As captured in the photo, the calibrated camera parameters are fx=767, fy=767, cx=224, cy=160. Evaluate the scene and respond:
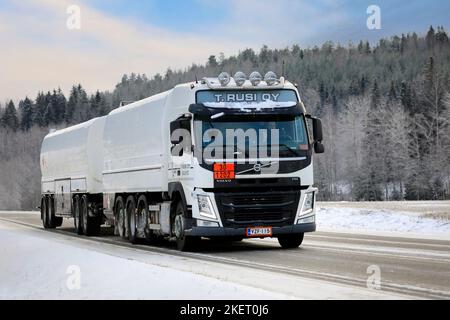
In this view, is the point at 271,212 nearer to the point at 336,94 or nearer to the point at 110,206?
the point at 110,206

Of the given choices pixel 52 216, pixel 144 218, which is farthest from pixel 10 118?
pixel 144 218

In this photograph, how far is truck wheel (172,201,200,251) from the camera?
57.8 ft

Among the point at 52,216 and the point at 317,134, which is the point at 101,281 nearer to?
the point at 317,134

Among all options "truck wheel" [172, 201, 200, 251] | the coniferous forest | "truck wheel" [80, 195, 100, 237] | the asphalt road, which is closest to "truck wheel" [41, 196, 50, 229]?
"truck wheel" [80, 195, 100, 237]

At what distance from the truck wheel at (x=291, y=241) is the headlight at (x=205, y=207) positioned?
2.60m

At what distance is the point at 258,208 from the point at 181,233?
197 cm

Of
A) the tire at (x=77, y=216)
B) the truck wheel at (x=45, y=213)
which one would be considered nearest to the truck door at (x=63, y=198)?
the tire at (x=77, y=216)

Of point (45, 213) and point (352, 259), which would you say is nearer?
point (352, 259)

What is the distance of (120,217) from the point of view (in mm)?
22844

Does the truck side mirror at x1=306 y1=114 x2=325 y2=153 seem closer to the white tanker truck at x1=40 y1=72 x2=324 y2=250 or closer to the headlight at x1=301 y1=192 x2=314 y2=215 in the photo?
the white tanker truck at x1=40 y1=72 x2=324 y2=250

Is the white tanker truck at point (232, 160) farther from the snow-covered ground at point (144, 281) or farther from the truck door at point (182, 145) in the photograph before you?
the snow-covered ground at point (144, 281)

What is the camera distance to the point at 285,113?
17.4m

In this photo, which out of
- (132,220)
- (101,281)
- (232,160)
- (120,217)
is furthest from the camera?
(120,217)
